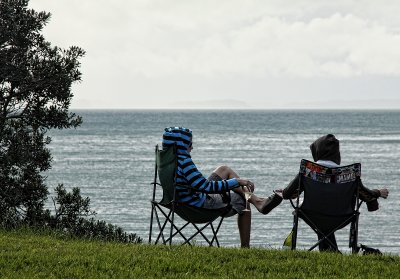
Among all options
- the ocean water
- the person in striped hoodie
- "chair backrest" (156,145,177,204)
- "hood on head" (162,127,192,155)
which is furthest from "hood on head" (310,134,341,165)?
the ocean water

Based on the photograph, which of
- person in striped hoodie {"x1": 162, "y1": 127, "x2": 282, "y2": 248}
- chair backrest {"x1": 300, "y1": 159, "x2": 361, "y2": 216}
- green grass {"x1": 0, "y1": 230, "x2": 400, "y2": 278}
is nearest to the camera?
green grass {"x1": 0, "y1": 230, "x2": 400, "y2": 278}

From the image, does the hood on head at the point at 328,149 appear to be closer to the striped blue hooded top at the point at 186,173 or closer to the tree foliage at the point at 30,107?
the striped blue hooded top at the point at 186,173

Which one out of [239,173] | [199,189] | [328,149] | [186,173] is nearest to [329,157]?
[328,149]

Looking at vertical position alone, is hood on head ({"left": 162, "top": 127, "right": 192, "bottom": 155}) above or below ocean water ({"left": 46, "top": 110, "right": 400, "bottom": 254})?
above

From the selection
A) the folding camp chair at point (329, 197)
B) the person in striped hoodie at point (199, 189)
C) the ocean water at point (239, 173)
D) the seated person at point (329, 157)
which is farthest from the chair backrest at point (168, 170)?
the ocean water at point (239, 173)

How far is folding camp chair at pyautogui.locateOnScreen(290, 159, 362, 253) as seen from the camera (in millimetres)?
8492

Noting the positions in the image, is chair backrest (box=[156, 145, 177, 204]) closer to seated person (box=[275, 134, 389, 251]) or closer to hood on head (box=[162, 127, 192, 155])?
hood on head (box=[162, 127, 192, 155])

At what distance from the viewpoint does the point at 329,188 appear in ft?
28.0

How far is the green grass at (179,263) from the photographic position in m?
7.00

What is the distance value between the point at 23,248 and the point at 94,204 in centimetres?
2447

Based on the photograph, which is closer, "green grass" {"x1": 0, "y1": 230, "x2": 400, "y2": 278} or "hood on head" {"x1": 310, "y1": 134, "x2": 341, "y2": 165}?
"green grass" {"x1": 0, "y1": 230, "x2": 400, "y2": 278}

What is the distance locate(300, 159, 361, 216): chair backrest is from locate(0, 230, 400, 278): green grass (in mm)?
708

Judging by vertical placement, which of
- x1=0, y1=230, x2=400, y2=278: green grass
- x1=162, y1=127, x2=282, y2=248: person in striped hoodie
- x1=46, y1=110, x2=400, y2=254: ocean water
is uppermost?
x1=162, y1=127, x2=282, y2=248: person in striped hoodie

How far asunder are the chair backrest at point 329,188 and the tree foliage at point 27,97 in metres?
4.85
